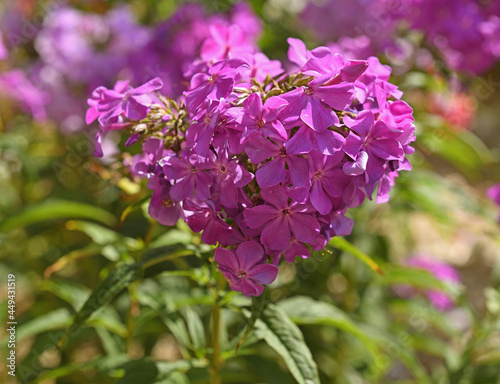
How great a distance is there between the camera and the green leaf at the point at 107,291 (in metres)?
1.01

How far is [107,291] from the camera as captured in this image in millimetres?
1029

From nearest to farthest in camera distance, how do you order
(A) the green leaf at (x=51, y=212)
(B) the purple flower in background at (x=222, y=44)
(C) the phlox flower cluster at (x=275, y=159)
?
(C) the phlox flower cluster at (x=275, y=159) < (B) the purple flower in background at (x=222, y=44) < (A) the green leaf at (x=51, y=212)

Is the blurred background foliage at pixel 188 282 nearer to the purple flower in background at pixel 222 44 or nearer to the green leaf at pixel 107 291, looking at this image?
the green leaf at pixel 107 291

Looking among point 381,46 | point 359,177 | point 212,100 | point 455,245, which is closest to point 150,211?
point 212,100

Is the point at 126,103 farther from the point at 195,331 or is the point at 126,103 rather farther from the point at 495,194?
the point at 495,194

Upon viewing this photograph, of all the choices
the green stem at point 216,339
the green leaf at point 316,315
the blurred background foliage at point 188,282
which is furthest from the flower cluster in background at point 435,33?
the green stem at point 216,339

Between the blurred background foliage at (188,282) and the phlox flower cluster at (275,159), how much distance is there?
0.12 meters

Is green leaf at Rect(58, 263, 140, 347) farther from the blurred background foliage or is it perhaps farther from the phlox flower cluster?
the phlox flower cluster

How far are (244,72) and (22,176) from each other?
1.50 m

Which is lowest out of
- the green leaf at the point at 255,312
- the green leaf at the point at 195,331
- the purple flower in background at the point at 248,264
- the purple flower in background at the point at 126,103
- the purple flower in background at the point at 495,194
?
the green leaf at the point at 195,331

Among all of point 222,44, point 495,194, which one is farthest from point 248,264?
point 495,194

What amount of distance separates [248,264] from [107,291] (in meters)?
0.30

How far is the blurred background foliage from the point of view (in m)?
1.27

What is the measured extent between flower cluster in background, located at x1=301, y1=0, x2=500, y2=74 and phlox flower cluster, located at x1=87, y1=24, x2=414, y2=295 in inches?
38.0
